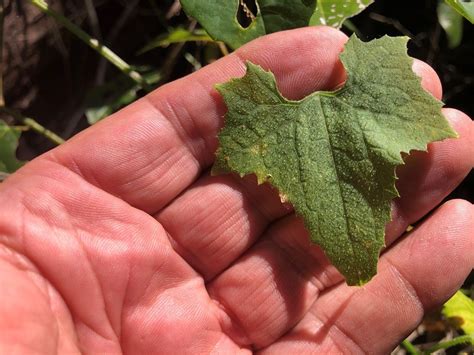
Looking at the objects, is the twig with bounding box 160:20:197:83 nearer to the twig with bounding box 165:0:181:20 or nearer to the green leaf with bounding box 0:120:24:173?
the twig with bounding box 165:0:181:20

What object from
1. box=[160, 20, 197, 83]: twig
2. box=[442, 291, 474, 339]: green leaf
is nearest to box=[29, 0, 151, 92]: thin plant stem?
box=[160, 20, 197, 83]: twig

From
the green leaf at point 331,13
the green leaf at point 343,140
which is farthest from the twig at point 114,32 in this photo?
the green leaf at point 343,140

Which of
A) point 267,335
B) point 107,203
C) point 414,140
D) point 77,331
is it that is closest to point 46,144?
point 107,203

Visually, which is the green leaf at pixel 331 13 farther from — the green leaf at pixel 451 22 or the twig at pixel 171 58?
the twig at pixel 171 58

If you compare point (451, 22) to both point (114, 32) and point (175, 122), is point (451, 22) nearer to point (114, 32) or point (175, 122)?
point (175, 122)

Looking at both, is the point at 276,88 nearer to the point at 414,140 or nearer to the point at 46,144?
the point at 414,140

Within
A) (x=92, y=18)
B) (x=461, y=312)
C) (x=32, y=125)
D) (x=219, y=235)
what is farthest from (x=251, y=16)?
(x=461, y=312)
